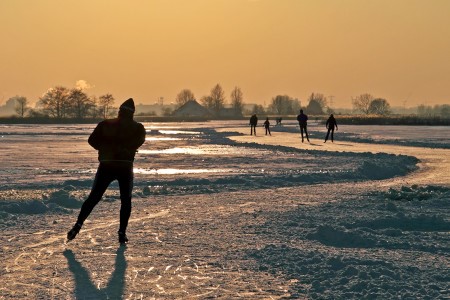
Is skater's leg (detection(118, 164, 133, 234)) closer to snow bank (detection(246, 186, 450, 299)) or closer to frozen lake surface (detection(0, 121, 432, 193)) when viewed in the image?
snow bank (detection(246, 186, 450, 299))

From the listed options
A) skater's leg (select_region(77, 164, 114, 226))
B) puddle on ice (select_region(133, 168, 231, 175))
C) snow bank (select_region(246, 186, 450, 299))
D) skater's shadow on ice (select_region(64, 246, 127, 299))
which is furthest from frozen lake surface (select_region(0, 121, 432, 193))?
skater's shadow on ice (select_region(64, 246, 127, 299))

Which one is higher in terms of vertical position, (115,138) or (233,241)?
(115,138)

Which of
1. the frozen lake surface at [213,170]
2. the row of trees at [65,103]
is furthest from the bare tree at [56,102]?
the frozen lake surface at [213,170]

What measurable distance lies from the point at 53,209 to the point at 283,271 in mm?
5304

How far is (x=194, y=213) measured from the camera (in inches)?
382

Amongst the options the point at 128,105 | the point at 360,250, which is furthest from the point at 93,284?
the point at 360,250

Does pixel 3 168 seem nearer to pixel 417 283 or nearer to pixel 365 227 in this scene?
pixel 365 227

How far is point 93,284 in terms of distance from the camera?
18.0 ft

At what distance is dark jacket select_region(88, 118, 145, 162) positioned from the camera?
7223 mm

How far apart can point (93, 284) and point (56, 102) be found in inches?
6446

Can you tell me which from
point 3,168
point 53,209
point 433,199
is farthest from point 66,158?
point 433,199

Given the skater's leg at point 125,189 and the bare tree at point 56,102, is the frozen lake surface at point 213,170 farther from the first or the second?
the bare tree at point 56,102

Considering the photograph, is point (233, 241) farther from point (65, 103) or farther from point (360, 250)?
point (65, 103)

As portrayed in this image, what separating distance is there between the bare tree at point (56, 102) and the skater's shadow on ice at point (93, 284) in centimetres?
16142
